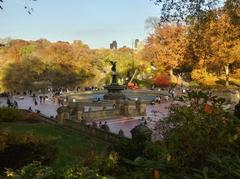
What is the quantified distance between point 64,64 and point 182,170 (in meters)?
71.6

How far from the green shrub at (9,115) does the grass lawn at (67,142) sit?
1618mm

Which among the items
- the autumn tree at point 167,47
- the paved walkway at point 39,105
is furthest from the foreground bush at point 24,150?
the autumn tree at point 167,47

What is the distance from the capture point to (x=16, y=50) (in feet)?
287

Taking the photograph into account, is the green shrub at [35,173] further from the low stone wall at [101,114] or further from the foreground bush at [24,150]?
the low stone wall at [101,114]

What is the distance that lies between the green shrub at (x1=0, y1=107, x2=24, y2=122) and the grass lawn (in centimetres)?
162

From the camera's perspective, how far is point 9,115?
28141 mm

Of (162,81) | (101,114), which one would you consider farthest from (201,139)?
(162,81)

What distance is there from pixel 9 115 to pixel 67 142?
31.4ft

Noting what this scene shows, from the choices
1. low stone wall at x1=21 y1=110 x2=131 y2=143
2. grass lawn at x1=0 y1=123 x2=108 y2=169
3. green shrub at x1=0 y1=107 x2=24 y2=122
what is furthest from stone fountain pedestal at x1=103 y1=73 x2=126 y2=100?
grass lawn at x1=0 y1=123 x2=108 y2=169

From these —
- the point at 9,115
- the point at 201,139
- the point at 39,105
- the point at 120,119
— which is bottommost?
the point at 120,119

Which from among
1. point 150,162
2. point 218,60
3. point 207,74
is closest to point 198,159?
point 150,162

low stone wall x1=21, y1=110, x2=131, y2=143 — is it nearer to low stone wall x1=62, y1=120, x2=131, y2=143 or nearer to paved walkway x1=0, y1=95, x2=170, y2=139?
low stone wall x1=62, y1=120, x2=131, y2=143

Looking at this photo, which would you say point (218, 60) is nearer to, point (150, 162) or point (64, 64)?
point (64, 64)

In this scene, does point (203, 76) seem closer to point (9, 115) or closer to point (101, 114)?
point (101, 114)
